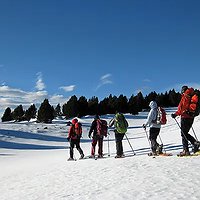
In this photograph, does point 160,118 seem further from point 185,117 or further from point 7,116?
point 7,116

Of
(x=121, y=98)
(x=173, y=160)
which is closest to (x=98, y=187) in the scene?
(x=173, y=160)

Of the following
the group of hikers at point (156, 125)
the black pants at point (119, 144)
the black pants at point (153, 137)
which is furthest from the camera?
the black pants at point (119, 144)

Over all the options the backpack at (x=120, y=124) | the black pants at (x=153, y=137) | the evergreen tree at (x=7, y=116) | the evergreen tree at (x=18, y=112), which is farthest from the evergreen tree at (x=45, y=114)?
the black pants at (x=153, y=137)

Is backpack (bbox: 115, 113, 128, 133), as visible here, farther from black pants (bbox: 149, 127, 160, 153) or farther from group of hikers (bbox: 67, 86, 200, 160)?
black pants (bbox: 149, 127, 160, 153)

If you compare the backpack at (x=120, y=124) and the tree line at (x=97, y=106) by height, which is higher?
the tree line at (x=97, y=106)

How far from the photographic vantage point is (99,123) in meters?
16.6

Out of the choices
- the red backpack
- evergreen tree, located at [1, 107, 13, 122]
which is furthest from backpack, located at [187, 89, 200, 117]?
evergreen tree, located at [1, 107, 13, 122]

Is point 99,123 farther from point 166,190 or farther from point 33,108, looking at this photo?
point 33,108

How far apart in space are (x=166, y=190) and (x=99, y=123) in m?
9.99

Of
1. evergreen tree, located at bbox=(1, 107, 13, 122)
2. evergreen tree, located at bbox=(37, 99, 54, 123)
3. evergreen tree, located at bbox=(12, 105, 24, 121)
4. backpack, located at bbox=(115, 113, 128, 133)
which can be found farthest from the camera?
evergreen tree, located at bbox=(1, 107, 13, 122)

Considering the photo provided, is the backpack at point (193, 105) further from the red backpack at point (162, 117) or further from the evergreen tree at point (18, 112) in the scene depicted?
the evergreen tree at point (18, 112)

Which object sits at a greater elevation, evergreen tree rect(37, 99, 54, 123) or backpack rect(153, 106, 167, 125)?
evergreen tree rect(37, 99, 54, 123)

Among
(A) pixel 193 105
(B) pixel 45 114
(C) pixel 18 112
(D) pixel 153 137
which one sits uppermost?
(C) pixel 18 112

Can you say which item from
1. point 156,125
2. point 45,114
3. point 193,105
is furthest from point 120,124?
point 45,114
